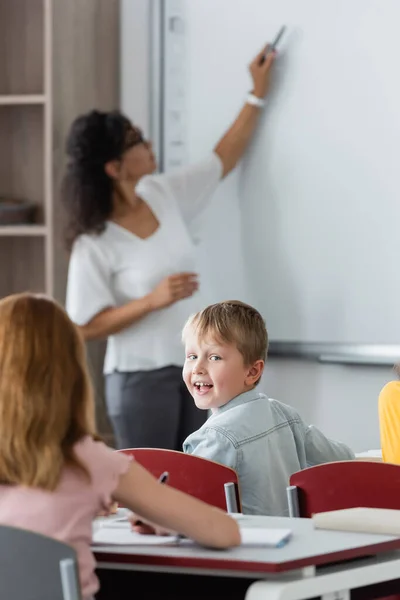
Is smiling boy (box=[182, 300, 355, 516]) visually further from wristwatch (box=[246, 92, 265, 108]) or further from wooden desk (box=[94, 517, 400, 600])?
wristwatch (box=[246, 92, 265, 108])

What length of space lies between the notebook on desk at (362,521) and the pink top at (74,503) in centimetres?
39

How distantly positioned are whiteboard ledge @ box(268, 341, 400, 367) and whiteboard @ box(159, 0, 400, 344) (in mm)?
30

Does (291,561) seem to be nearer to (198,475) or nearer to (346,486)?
(346,486)

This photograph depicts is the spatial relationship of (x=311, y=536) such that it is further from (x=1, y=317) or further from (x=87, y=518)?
(x=1, y=317)

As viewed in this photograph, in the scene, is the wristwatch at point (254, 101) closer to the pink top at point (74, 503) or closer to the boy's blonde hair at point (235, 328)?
the boy's blonde hair at point (235, 328)

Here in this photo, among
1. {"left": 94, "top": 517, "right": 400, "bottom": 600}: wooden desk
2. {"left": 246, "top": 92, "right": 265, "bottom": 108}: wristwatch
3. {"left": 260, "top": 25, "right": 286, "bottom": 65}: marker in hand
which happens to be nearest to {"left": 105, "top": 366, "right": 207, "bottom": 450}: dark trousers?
{"left": 246, "top": 92, "right": 265, "bottom": 108}: wristwatch

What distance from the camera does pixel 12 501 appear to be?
1866 mm

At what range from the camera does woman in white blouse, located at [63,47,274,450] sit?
415 cm

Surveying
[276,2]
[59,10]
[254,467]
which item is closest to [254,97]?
[276,2]

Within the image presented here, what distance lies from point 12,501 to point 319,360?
246 centimetres

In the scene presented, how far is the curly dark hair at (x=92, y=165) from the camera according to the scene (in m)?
4.20

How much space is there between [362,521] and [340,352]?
2.17 meters

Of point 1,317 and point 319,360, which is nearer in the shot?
point 1,317

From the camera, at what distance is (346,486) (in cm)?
229
